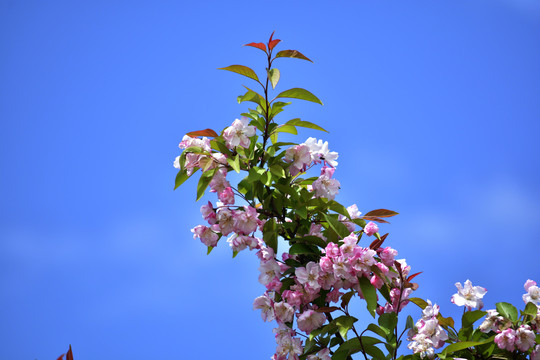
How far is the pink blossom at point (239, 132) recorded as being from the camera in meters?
2.28

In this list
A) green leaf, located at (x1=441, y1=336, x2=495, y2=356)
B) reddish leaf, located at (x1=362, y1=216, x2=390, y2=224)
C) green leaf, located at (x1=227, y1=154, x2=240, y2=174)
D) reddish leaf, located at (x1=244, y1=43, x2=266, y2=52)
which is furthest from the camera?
reddish leaf, located at (x1=362, y1=216, x2=390, y2=224)

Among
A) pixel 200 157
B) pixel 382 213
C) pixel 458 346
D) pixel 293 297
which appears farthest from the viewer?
pixel 382 213

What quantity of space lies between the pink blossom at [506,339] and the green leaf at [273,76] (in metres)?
1.40

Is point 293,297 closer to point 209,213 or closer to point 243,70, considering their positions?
point 209,213

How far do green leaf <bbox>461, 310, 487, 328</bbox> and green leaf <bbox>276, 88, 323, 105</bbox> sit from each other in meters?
1.11

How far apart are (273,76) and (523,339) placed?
59.7 inches

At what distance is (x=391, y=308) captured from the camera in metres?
2.41

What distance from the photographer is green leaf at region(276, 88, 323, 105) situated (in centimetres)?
233

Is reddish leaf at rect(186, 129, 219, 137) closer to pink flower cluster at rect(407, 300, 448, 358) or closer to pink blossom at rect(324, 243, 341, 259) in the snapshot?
pink blossom at rect(324, 243, 341, 259)

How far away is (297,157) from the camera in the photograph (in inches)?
93.8

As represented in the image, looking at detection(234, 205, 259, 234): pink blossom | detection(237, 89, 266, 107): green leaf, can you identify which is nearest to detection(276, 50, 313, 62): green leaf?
detection(237, 89, 266, 107): green leaf

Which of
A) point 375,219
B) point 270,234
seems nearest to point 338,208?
point 375,219

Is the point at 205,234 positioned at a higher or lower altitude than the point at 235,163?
lower

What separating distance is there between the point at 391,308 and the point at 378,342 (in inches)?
9.5
